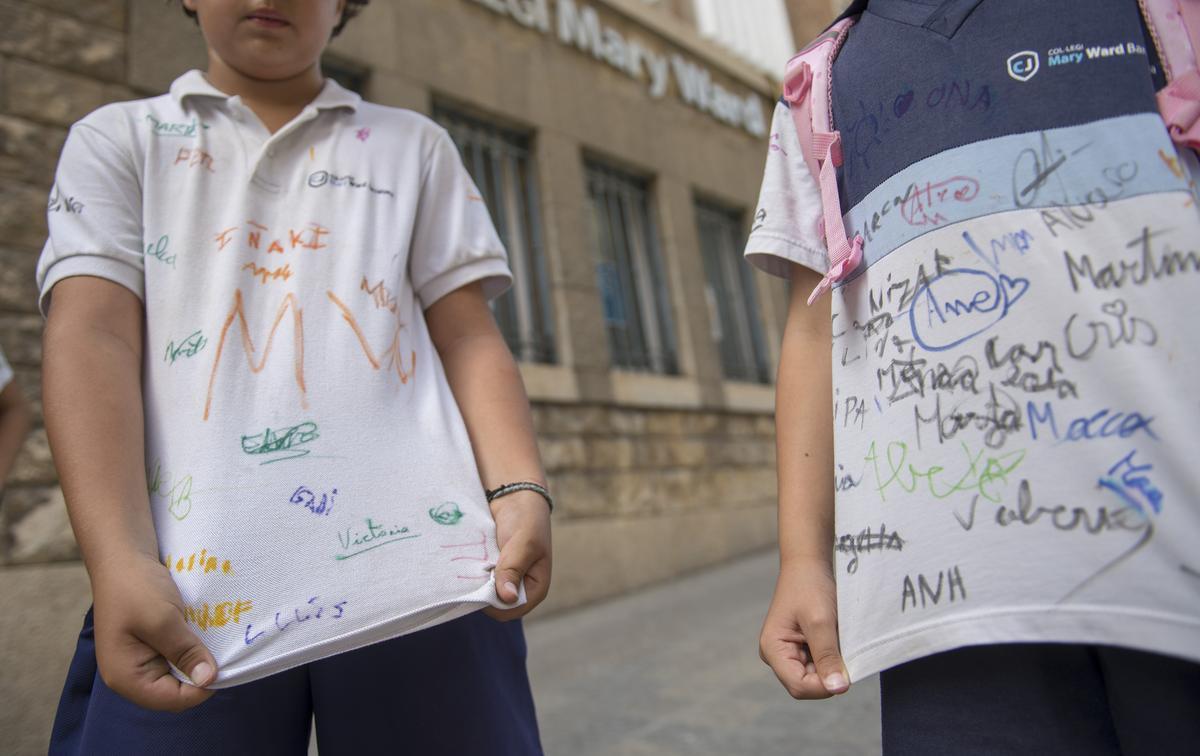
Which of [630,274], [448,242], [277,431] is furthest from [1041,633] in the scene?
[630,274]

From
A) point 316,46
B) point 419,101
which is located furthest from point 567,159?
point 316,46

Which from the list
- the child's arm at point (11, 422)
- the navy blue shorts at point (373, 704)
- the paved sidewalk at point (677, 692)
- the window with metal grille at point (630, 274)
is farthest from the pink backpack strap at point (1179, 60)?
the window with metal grille at point (630, 274)

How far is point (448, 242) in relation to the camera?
1442 mm

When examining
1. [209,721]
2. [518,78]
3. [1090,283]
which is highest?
[518,78]

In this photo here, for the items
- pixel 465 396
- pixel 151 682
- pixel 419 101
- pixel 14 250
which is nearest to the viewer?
pixel 151 682

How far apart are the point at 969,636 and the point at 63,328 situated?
1.13m

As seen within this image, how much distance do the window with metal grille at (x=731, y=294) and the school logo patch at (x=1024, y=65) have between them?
6.93m

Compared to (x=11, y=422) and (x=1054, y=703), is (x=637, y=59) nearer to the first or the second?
(x=11, y=422)

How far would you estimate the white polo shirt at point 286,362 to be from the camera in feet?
3.47

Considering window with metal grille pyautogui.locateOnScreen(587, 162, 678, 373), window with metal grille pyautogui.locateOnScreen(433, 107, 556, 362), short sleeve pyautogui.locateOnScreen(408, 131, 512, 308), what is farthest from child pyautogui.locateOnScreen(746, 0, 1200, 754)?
window with metal grille pyautogui.locateOnScreen(587, 162, 678, 373)

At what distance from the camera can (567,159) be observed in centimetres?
661

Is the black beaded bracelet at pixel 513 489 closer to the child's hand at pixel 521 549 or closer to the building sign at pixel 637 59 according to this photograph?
the child's hand at pixel 521 549

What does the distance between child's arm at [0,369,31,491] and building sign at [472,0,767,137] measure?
470 cm

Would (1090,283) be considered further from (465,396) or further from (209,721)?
(209,721)
